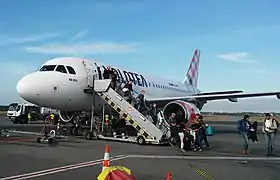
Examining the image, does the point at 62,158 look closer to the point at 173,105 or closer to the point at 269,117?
the point at 269,117

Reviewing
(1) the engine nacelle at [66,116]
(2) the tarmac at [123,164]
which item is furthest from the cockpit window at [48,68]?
(2) the tarmac at [123,164]

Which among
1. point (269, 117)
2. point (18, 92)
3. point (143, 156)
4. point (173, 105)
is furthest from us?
point (173, 105)

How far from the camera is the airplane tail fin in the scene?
122 feet

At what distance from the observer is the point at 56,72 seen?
52.4 feet

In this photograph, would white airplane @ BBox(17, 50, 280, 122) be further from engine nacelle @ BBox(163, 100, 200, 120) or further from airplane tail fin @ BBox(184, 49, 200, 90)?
airplane tail fin @ BBox(184, 49, 200, 90)

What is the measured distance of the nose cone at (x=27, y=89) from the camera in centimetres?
1452

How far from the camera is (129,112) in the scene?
16.2 meters

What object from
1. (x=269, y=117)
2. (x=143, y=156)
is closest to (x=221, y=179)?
(x=143, y=156)

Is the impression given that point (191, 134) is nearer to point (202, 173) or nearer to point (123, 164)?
point (123, 164)

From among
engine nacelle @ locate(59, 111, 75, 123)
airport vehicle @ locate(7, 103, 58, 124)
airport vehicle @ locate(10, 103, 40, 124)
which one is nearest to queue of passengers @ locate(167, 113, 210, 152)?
engine nacelle @ locate(59, 111, 75, 123)

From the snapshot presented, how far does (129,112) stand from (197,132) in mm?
3503

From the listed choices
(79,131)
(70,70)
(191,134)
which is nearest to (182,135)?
(191,134)

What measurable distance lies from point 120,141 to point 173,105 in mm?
3915

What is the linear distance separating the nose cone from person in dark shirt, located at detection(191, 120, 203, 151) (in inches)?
276
